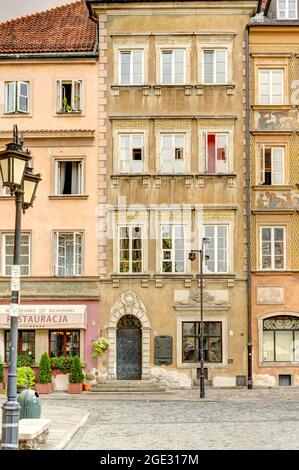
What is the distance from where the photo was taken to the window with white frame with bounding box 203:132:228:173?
113 feet

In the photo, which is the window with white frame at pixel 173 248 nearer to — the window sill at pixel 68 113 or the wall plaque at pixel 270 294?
the wall plaque at pixel 270 294

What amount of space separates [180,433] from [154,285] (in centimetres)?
1601

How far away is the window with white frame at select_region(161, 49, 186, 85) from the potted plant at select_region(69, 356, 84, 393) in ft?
39.0

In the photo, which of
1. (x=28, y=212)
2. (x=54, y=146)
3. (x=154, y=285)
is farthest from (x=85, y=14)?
(x=154, y=285)

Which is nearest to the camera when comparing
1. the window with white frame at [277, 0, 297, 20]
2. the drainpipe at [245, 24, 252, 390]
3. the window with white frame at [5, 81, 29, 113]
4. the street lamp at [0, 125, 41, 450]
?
the street lamp at [0, 125, 41, 450]

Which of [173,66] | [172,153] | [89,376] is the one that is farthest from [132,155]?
[89,376]

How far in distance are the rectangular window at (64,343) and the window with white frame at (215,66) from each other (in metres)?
11.6

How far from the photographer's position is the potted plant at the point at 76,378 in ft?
105

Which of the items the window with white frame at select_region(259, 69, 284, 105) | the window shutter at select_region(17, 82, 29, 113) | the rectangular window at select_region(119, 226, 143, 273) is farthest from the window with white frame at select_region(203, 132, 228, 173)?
the window shutter at select_region(17, 82, 29, 113)

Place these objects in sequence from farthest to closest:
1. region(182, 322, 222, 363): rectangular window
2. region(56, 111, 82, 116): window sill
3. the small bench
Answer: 1. region(56, 111, 82, 116): window sill
2. region(182, 322, 222, 363): rectangular window
3. the small bench

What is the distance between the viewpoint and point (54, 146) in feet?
113

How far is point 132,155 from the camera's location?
34375 millimetres

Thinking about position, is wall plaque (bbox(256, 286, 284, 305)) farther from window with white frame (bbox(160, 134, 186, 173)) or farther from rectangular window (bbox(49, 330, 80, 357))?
rectangular window (bbox(49, 330, 80, 357))

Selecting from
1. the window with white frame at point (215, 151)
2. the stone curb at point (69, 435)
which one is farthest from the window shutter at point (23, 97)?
the stone curb at point (69, 435)
